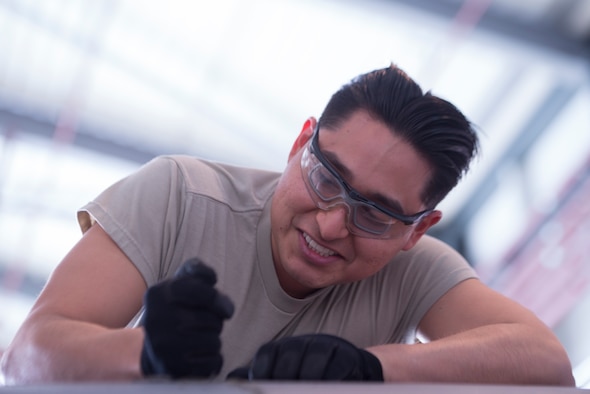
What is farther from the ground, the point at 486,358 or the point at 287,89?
the point at 486,358

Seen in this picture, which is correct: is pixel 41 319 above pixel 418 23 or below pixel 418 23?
below

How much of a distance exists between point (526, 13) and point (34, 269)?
4112 mm

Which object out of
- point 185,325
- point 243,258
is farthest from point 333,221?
point 185,325

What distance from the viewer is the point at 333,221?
1.53 metres

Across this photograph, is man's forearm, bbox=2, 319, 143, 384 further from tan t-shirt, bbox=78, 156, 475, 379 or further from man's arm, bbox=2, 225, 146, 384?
tan t-shirt, bbox=78, 156, 475, 379

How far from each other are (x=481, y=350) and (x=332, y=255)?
34 cm

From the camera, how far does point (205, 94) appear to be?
14.3ft

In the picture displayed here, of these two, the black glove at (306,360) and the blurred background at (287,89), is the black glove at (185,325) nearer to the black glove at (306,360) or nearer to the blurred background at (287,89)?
the black glove at (306,360)

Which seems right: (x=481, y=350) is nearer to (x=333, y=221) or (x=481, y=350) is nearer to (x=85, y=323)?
(x=333, y=221)

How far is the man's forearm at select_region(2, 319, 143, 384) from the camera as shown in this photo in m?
1.11

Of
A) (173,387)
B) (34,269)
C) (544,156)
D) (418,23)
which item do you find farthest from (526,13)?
(34,269)

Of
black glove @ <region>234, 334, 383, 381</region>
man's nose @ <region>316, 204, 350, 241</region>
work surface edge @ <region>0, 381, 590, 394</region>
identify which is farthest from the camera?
man's nose @ <region>316, 204, 350, 241</region>

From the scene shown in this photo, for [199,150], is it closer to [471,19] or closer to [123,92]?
[123,92]

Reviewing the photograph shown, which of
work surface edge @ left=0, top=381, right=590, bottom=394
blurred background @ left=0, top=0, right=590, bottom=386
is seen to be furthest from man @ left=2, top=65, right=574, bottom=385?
blurred background @ left=0, top=0, right=590, bottom=386
